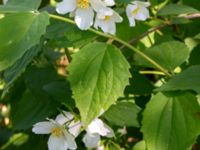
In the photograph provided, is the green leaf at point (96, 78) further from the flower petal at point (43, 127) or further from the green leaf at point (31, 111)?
the green leaf at point (31, 111)

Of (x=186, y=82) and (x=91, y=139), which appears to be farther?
(x=91, y=139)

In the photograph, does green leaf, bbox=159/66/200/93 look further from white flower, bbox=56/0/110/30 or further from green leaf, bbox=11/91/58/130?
green leaf, bbox=11/91/58/130

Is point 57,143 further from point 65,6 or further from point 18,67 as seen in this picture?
point 65,6

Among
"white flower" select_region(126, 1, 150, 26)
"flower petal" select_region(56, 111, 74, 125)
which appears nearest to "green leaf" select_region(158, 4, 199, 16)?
"white flower" select_region(126, 1, 150, 26)

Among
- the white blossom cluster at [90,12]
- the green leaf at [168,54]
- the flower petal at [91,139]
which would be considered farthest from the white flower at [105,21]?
the flower petal at [91,139]

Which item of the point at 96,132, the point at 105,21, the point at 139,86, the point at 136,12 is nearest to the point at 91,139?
the point at 96,132
